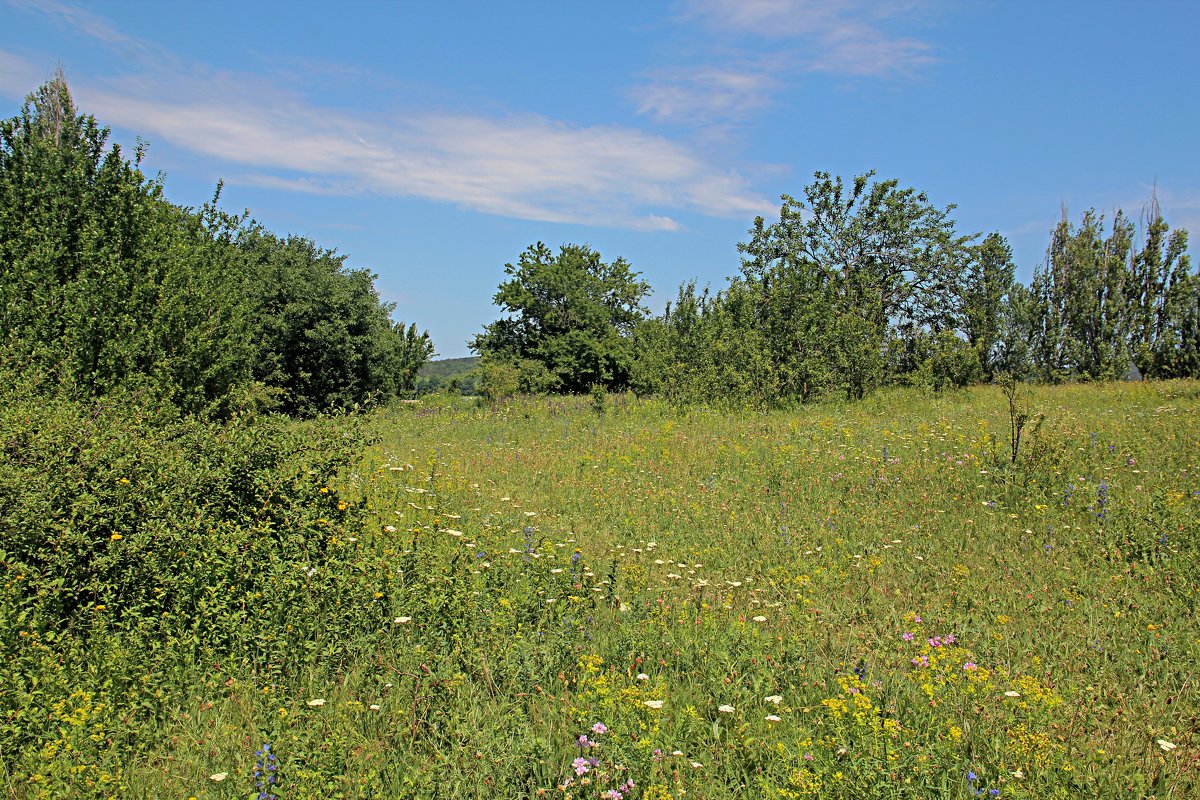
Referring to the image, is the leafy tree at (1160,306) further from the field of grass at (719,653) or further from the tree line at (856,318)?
the field of grass at (719,653)

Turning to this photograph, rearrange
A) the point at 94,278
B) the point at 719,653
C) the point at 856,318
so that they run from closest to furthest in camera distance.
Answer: the point at 719,653, the point at 94,278, the point at 856,318

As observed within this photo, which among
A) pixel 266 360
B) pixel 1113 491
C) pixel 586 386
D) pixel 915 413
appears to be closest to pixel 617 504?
pixel 1113 491

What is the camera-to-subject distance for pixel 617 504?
781 centimetres

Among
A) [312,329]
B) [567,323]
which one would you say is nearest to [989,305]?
[567,323]

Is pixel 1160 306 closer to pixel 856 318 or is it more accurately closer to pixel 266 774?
pixel 856 318

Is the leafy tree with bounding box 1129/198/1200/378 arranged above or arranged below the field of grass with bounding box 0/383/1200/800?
above

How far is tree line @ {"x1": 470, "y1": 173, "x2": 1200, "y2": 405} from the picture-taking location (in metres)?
17.5

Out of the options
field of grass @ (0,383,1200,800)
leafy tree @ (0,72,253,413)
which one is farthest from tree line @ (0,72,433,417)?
field of grass @ (0,383,1200,800)

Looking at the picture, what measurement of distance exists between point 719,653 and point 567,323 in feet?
104

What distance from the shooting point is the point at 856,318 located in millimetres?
17938

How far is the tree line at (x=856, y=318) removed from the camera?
17.5 m

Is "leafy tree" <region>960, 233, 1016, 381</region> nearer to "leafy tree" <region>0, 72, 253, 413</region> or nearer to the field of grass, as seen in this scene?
the field of grass

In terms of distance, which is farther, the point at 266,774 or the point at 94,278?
the point at 94,278

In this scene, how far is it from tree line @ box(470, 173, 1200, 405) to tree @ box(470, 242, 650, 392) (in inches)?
2.9
